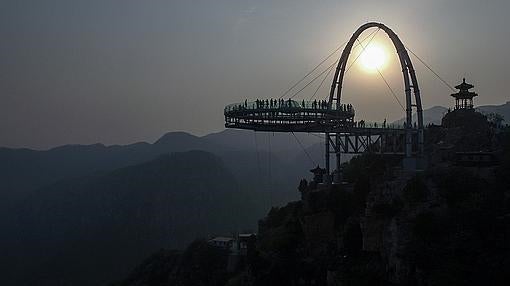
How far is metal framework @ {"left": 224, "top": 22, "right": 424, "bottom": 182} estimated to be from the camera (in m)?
45.0

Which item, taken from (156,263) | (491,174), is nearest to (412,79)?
(491,174)

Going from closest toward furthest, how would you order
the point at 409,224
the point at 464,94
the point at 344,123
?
the point at 409,224 → the point at 344,123 → the point at 464,94

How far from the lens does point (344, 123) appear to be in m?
49.0

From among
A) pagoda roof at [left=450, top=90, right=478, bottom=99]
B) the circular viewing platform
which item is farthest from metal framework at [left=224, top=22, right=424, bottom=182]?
pagoda roof at [left=450, top=90, right=478, bottom=99]

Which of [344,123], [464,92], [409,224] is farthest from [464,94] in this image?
[409,224]

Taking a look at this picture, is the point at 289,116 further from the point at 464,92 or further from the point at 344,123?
the point at 464,92

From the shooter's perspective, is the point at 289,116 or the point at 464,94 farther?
the point at 464,94

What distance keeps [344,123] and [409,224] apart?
1569 cm

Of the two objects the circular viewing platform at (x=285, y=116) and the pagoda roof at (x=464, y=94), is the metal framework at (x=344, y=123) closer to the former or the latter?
the circular viewing platform at (x=285, y=116)

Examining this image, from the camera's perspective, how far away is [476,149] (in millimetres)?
47688

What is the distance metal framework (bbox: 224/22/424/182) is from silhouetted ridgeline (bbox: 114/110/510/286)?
2.09 metres

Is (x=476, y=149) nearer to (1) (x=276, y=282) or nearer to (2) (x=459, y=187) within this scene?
(2) (x=459, y=187)

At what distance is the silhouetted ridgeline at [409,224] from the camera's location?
33.0 m

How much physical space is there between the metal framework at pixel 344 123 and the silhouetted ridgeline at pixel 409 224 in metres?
2.09
